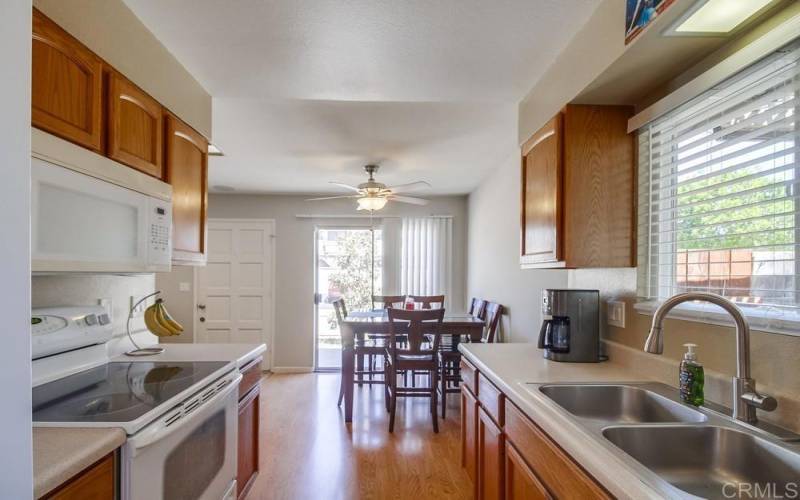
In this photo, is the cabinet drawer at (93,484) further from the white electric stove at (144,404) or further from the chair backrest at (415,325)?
the chair backrest at (415,325)

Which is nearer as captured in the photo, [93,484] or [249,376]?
[93,484]

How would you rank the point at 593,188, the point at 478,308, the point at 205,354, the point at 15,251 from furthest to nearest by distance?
the point at 478,308, the point at 205,354, the point at 593,188, the point at 15,251

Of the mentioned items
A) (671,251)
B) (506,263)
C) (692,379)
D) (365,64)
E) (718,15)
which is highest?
(365,64)

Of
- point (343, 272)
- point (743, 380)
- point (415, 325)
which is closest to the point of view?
point (743, 380)

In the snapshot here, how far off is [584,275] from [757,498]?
135cm

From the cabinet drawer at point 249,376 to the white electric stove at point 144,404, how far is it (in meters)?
0.19

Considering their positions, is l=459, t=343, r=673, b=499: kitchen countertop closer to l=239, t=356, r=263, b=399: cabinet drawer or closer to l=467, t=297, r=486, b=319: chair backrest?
l=239, t=356, r=263, b=399: cabinet drawer

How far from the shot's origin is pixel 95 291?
6.30ft

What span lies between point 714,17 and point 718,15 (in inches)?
0.4

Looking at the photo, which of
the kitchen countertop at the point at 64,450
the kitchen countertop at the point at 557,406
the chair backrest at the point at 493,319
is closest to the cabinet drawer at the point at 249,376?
the kitchen countertop at the point at 64,450

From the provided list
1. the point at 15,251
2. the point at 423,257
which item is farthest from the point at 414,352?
the point at 15,251

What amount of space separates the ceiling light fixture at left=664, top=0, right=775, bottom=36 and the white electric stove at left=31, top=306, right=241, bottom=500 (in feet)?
6.06

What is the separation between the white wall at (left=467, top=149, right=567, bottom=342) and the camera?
3.11 m

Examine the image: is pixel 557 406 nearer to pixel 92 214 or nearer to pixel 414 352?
pixel 92 214
